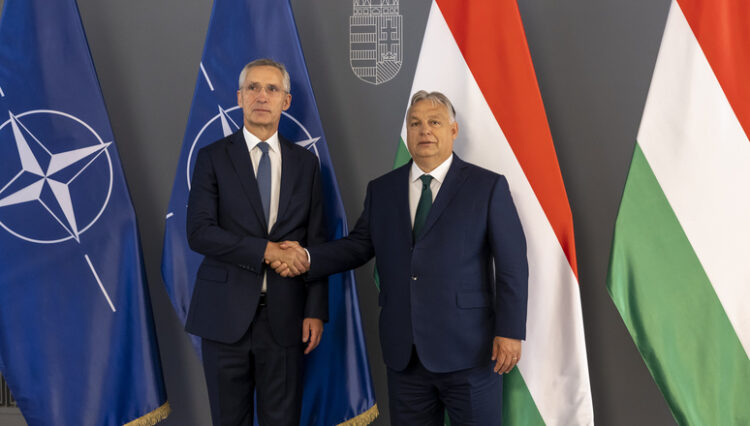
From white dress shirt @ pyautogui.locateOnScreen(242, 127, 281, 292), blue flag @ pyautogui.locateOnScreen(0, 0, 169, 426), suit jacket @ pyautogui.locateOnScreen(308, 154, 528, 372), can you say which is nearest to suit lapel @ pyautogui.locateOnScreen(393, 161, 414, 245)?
suit jacket @ pyautogui.locateOnScreen(308, 154, 528, 372)

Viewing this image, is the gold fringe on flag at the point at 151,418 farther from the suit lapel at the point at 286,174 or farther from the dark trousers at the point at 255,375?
the suit lapel at the point at 286,174

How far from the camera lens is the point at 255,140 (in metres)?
2.08

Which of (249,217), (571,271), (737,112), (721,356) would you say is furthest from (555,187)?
(249,217)

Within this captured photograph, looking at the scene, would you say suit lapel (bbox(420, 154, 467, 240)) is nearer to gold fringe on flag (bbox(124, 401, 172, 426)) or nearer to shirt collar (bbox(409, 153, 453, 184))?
shirt collar (bbox(409, 153, 453, 184))

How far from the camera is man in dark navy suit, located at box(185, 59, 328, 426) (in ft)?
6.41

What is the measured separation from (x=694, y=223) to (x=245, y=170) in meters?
1.50

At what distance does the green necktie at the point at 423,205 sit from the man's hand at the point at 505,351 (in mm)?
413

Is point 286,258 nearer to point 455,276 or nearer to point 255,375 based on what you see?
Answer: point 255,375

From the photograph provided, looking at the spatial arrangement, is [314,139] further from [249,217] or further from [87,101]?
[87,101]

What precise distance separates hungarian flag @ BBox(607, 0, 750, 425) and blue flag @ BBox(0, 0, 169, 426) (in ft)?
5.85

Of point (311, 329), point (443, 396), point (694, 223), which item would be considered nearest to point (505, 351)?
point (443, 396)

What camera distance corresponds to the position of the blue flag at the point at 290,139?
2318 mm

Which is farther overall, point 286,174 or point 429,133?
point 286,174

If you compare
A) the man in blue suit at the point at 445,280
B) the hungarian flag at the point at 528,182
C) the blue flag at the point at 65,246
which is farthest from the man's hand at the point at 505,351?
the blue flag at the point at 65,246
